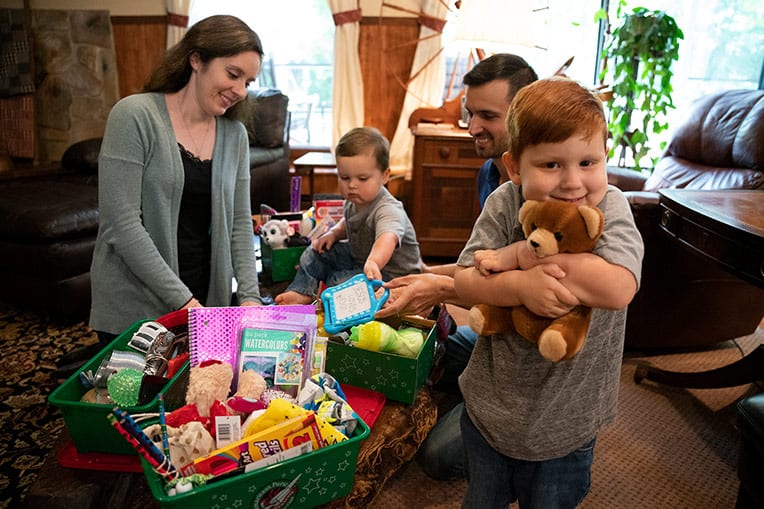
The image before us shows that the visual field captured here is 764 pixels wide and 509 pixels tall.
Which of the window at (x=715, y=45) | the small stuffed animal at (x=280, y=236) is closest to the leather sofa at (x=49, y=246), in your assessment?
the small stuffed animal at (x=280, y=236)

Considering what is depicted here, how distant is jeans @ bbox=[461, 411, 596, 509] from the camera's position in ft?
2.97

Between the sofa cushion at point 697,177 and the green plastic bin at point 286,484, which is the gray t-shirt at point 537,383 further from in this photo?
the sofa cushion at point 697,177

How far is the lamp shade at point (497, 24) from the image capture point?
2.65 meters

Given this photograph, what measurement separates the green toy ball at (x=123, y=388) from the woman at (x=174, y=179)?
1.63 feet

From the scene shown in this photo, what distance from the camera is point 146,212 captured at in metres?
1.46

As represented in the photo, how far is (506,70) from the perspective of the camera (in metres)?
1.43

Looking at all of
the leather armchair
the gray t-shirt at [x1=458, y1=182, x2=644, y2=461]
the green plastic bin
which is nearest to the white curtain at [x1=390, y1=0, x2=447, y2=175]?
the leather armchair

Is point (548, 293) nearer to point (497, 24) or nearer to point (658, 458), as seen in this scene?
point (658, 458)

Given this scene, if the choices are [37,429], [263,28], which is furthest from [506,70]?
[263,28]

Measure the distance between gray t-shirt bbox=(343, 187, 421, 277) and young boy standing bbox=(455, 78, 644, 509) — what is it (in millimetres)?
835

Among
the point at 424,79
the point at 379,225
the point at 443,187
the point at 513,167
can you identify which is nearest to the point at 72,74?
the point at 424,79

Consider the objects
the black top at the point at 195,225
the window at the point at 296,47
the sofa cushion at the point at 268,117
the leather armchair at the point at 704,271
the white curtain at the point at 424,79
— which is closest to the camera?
the black top at the point at 195,225

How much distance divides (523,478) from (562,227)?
1.58ft

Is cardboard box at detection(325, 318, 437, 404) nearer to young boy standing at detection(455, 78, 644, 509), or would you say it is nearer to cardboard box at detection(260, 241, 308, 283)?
young boy standing at detection(455, 78, 644, 509)
